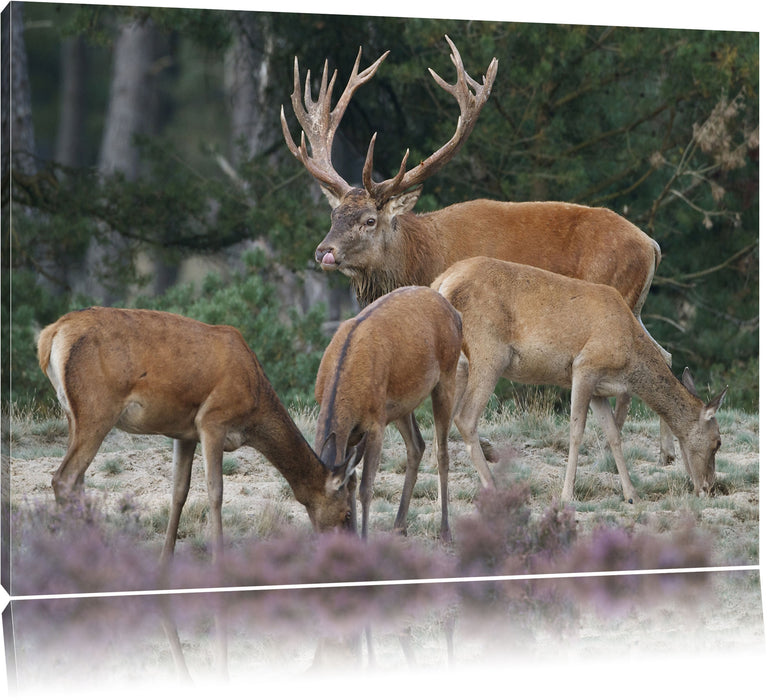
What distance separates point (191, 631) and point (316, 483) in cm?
76

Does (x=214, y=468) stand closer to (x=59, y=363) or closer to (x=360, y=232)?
(x=59, y=363)

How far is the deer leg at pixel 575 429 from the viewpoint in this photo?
6957 millimetres

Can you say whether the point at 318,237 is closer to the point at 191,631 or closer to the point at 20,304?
the point at 20,304

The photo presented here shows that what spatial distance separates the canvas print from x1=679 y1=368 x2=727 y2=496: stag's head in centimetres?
2

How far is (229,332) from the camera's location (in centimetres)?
600

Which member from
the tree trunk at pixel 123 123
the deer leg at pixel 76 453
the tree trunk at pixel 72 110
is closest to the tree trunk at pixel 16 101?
the tree trunk at pixel 123 123

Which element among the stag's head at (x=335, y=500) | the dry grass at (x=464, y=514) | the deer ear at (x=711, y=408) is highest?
the deer ear at (x=711, y=408)

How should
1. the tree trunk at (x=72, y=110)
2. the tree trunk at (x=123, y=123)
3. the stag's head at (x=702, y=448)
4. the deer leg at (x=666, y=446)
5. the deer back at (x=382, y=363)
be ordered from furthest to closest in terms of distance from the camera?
the tree trunk at (x=72, y=110)
the tree trunk at (x=123, y=123)
the deer leg at (x=666, y=446)
the stag's head at (x=702, y=448)
the deer back at (x=382, y=363)

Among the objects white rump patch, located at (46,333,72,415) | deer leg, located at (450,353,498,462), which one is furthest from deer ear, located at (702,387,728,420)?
white rump patch, located at (46,333,72,415)

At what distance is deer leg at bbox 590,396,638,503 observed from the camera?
278 inches

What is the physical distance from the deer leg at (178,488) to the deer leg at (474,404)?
1.42 metres

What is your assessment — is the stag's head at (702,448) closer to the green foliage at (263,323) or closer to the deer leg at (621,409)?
the deer leg at (621,409)

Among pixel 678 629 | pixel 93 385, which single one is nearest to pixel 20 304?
pixel 93 385

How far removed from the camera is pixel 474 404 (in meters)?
6.88
